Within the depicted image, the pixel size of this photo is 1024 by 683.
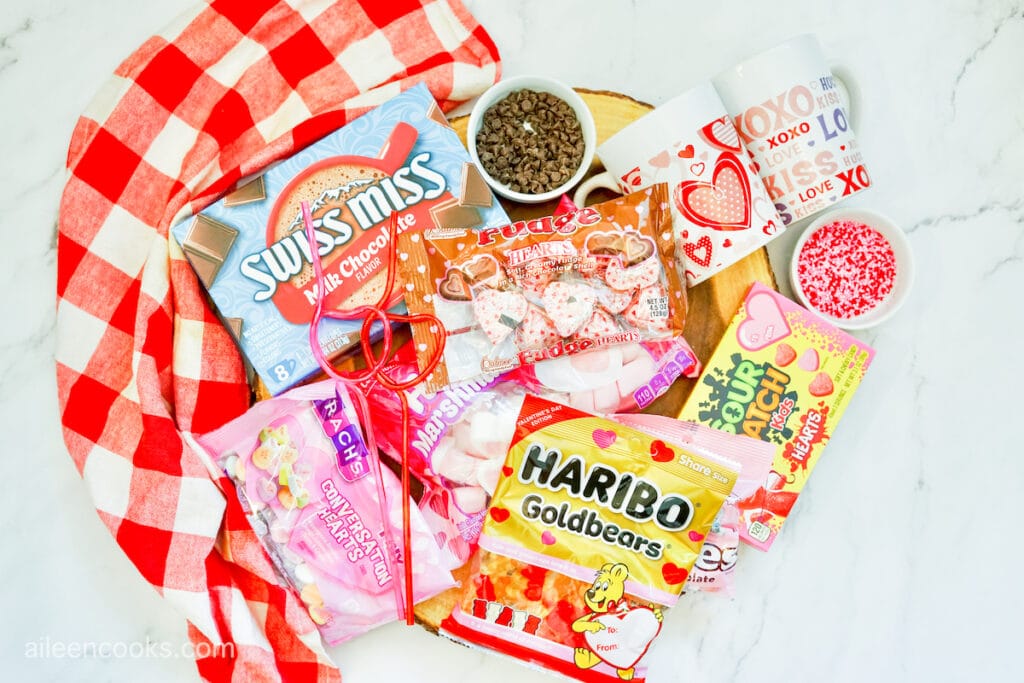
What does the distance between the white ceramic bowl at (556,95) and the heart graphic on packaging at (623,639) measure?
61cm

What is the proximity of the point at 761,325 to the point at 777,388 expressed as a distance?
0.33 feet

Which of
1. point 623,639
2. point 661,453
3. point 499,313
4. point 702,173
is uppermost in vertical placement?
point 702,173

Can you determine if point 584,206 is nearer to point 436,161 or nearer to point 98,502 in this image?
point 436,161

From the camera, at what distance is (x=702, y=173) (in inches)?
38.8

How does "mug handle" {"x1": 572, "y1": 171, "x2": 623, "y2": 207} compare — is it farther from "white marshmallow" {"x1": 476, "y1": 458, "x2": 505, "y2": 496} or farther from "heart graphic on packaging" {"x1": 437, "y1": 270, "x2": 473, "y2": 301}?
"white marshmallow" {"x1": 476, "y1": 458, "x2": 505, "y2": 496}

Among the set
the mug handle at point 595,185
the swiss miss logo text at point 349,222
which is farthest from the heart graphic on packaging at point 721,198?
the swiss miss logo text at point 349,222

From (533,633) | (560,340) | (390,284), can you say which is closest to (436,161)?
(390,284)

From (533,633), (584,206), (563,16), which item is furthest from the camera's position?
(563,16)

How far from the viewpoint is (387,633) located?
1157 mm

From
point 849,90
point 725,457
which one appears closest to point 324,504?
point 725,457

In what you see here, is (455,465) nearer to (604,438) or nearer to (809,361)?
(604,438)

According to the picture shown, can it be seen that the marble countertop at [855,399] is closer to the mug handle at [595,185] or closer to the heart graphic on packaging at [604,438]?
the mug handle at [595,185]

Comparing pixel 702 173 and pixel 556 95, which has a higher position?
pixel 556 95

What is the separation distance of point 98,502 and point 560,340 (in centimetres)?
73
